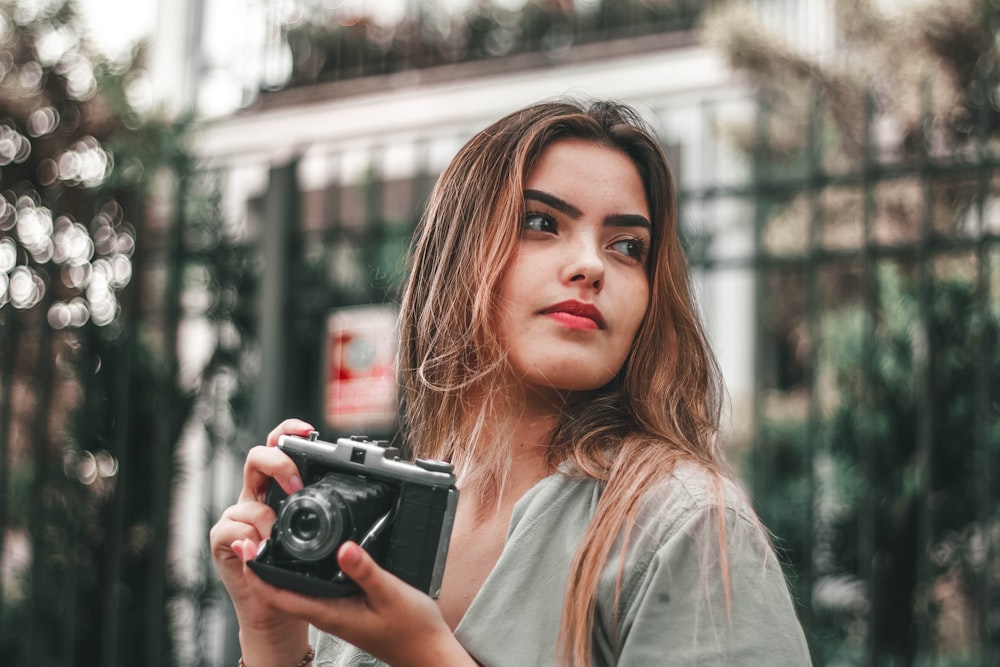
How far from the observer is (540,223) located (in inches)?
56.9

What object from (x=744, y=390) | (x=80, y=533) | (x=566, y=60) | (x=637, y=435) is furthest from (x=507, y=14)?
(x=637, y=435)

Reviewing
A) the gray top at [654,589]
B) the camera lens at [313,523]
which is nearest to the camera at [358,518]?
the camera lens at [313,523]

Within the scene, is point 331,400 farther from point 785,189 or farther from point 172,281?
point 785,189

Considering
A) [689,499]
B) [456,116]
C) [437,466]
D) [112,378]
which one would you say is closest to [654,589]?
[689,499]

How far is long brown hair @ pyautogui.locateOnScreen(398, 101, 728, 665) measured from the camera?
1.43 m

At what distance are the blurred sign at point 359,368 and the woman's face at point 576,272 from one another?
8.27 feet

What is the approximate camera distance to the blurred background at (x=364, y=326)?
3.36 meters

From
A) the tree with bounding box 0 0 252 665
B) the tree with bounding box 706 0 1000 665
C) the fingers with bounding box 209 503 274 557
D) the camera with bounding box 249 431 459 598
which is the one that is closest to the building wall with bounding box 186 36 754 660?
the tree with bounding box 0 0 252 665

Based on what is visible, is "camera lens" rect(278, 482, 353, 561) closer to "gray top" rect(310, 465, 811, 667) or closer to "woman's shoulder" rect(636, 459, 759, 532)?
"gray top" rect(310, 465, 811, 667)

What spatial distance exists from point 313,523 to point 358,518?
0.06 m

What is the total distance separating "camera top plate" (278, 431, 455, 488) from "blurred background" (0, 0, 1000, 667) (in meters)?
0.74

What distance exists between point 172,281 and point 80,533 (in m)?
1.01

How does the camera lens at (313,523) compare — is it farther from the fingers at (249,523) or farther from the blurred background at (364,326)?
the blurred background at (364,326)

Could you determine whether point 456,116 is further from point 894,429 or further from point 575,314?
point 575,314
